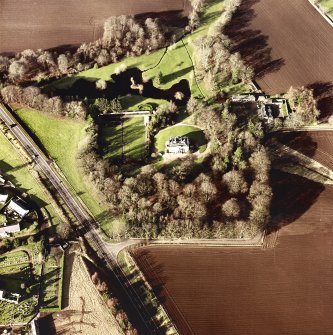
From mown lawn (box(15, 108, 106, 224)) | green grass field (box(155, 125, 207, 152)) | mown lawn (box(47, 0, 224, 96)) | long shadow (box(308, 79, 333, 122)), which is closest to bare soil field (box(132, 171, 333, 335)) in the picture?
mown lawn (box(15, 108, 106, 224))

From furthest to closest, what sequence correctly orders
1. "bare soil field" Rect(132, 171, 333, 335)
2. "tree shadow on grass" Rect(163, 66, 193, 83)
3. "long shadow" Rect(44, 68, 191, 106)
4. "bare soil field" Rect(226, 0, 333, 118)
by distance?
"bare soil field" Rect(226, 0, 333, 118) < "tree shadow on grass" Rect(163, 66, 193, 83) < "long shadow" Rect(44, 68, 191, 106) < "bare soil field" Rect(132, 171, 333, 335)

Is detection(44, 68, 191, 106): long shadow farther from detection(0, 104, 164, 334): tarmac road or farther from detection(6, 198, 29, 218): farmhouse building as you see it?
detection(6, 198, 29, 218): farmhouse building

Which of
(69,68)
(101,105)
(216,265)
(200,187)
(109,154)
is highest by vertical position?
(69,68)

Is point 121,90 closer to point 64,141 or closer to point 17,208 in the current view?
point 64,141

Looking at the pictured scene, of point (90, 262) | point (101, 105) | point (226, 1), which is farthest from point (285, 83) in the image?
point (90, 262)

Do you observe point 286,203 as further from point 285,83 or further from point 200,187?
point 285,83

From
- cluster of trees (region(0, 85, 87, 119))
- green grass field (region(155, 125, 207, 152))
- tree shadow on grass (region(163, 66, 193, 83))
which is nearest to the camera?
green grass field (region(155, 125, 207, 152))

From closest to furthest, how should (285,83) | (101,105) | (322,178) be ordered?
(322,178) → (101,105) → (285,83)
